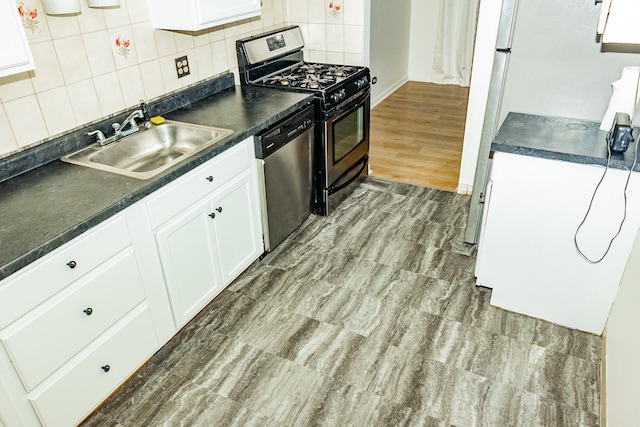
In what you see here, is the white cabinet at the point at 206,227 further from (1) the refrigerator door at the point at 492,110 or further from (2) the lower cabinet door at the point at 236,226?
(1) the refrigerator door at the point at 492,110

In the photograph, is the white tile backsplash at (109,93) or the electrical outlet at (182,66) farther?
the electrical outlet at (182,66)

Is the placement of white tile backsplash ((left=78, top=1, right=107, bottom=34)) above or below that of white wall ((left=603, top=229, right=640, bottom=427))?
above

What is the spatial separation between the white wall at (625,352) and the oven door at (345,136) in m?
1.79

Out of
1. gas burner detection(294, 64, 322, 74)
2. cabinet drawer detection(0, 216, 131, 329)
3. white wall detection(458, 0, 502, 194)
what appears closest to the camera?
cabinet drawer detection(0, 216, 131, 329)

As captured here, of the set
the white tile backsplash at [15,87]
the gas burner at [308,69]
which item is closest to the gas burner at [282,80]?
the gas burner at [308,69]

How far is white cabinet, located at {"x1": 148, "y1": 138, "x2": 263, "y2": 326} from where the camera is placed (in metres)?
2.07

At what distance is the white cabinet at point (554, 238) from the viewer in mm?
2043

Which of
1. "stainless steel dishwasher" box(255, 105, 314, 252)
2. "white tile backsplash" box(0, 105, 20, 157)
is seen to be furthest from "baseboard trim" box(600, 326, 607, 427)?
"white tile backsplash" box(0, 105, 20, 157)

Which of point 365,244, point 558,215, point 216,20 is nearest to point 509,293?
point 558,215

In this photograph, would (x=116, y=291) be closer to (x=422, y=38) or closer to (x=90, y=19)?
(x=90, y=19)

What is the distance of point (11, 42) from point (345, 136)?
2110 mm

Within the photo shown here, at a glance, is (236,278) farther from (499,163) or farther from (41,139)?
(499,163)

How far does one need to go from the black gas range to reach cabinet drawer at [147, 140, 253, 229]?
2.34 feet

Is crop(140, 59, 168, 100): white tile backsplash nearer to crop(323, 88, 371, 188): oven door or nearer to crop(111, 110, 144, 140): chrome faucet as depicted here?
crop(111, 110, 144, 140): chrome faucet
